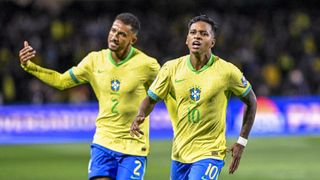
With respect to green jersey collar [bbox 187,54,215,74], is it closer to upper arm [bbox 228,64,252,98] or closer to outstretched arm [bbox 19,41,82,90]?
upper arm [bbox 228,64,252,98]

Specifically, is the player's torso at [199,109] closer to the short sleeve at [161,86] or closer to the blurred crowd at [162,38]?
the short sleeve at [161,86]

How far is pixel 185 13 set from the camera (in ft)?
105

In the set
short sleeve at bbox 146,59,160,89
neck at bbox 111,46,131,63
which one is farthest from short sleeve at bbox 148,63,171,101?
neck at bbox 111,46,131,63

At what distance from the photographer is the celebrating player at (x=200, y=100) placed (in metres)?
8.28

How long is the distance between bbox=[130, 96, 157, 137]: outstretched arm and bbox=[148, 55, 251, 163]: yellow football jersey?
0.21ft

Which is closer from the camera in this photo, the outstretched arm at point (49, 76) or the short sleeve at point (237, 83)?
the short sleeve at point (237, 83)

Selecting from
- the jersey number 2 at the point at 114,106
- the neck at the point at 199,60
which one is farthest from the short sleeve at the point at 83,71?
the neck at the point at 199,60

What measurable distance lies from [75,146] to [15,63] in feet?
15.7

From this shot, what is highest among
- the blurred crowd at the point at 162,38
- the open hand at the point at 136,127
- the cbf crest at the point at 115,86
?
the blurred crowd at the point at 162,38

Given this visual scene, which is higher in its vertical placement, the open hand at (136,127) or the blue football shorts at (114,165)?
the open hand at (136,127)

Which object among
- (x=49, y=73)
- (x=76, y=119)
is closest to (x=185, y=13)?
(x=76, y=119)

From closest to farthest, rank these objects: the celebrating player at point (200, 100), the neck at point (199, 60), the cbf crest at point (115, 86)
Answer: the celebrating player at point (200, 100)
the neck at point (199, 60)
the cbf crest at point (115, 86)

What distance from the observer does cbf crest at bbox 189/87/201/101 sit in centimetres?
835

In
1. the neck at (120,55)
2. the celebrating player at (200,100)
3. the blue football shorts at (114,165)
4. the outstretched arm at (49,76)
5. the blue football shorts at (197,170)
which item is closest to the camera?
the blue football shorts at (197,170)
